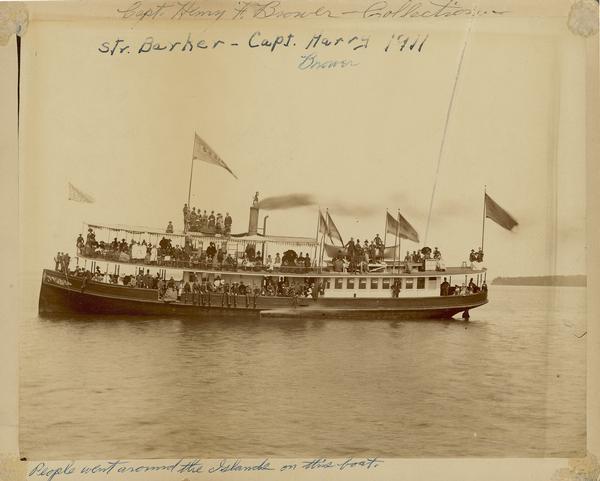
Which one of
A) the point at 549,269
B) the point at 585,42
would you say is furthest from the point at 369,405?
the point at 585,42

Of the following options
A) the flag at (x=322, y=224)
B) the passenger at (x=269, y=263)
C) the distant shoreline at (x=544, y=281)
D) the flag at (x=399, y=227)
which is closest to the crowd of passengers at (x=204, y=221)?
the passenger at (x=269, y=263)

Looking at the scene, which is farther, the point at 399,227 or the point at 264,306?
the point at 264,306

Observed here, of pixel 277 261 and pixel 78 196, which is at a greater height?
pixel 78 196

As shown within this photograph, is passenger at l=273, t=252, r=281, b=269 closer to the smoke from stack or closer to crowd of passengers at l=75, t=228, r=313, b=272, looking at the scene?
crowd of passengers at l=75, t=228, r=313, b=272

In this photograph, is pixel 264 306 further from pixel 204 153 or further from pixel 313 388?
pixel 204 153

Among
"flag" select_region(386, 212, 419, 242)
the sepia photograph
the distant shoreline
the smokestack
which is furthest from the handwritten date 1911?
the distant shoreline

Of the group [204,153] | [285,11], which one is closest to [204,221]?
[204,153]
